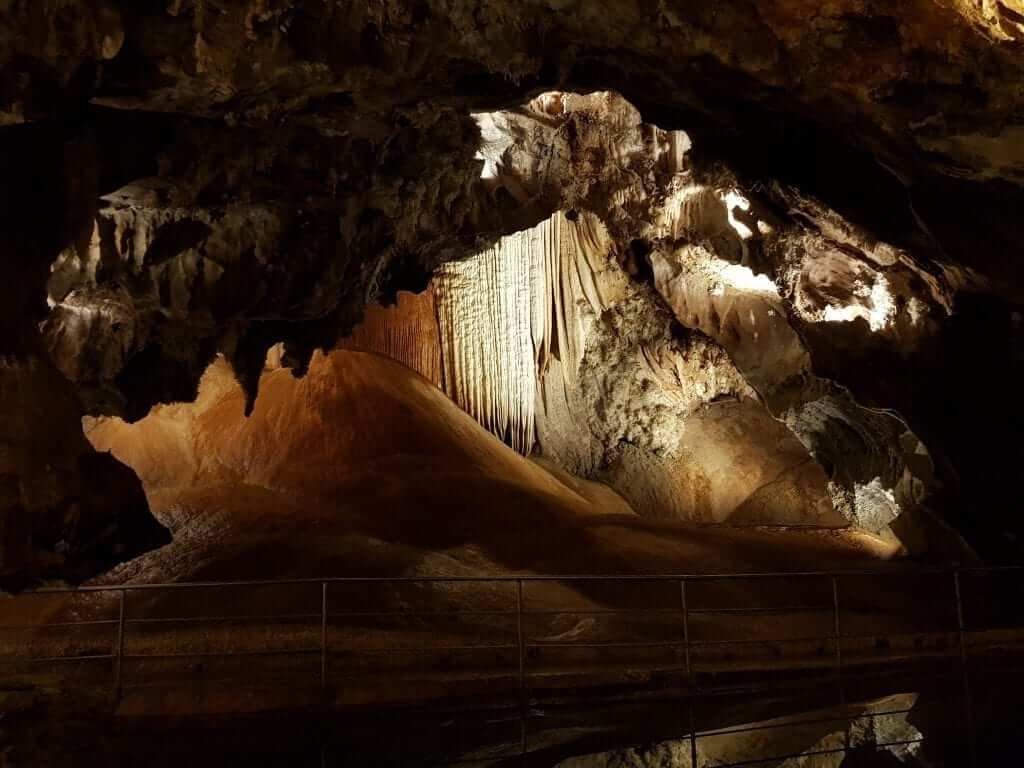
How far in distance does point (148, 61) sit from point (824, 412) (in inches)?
344

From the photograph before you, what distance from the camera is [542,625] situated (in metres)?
8.73

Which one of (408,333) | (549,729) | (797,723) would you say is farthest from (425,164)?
(408,333)

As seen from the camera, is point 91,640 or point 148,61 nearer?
point 148,61

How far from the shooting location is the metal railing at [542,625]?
629cm

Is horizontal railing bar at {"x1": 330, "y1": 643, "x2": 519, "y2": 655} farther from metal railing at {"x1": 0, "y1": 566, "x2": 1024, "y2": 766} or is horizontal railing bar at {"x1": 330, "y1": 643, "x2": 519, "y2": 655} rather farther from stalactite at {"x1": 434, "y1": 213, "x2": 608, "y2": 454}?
stalactite at {"x1": 434, "y1": 213, "x2": 608, "y2": 454}

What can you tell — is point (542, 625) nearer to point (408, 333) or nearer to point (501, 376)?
point (501, 376)

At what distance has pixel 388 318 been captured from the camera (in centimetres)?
1595

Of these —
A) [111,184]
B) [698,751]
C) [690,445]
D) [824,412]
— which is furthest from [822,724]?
[690,445]

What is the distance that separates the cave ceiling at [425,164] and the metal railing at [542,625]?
1.50m

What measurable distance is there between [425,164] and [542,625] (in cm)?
428

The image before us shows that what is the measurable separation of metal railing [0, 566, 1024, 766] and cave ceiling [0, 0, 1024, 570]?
150 cm

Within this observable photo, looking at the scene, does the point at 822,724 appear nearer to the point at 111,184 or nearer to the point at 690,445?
the point at 111,184

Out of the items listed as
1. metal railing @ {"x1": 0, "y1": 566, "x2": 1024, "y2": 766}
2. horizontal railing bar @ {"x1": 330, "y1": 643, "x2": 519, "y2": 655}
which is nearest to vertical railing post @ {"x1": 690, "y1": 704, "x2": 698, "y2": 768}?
metal railing @ {"x1": 0, "y1": 566, "x2": 1024, "y2": 766}

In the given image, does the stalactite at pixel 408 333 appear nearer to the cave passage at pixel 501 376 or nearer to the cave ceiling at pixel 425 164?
the cave passage at pixel 501 376
